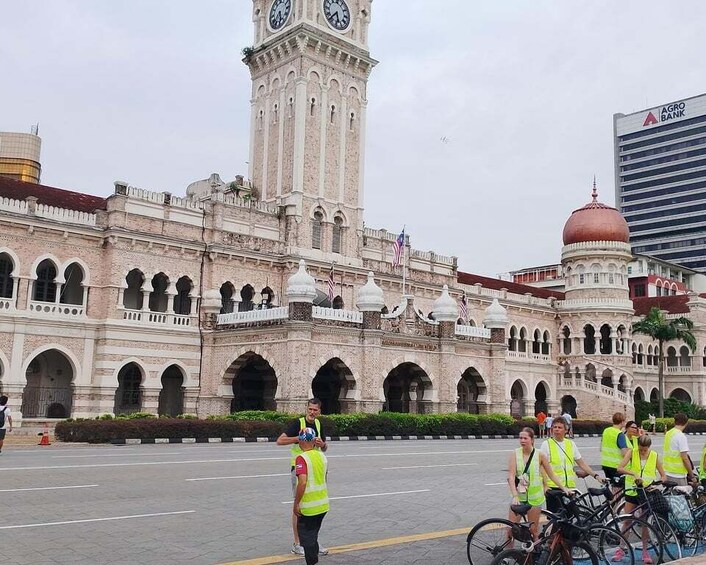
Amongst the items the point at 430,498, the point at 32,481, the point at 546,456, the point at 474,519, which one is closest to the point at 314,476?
the point at 546,456

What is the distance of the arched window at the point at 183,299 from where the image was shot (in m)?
37.3

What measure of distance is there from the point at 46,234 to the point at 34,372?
6237mm

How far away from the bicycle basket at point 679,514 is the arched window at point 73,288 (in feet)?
98.9

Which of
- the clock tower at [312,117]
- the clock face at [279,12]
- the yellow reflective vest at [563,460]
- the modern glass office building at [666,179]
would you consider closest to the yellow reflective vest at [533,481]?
the yellow reflective vest at [563,460]

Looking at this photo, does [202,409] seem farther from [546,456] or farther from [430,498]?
[546,456]

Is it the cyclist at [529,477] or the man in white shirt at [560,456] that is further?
the man in white shirt at [560,456]

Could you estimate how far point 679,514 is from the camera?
934cm

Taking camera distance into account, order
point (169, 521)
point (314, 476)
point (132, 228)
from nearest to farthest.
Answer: point (314, 476), point (169, 521), point (132, 228)

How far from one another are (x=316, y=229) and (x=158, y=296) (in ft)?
31.4

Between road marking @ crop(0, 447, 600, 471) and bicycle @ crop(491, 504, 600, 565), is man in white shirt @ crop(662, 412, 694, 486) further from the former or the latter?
road marking @ crop(0, 447, 600, 471)

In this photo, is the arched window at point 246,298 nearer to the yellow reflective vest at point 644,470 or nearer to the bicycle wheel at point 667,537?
Result: the yellow reflective vest at point 644,470

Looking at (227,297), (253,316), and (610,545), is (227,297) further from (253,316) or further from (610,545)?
(610,545)

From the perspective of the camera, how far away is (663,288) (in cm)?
7919

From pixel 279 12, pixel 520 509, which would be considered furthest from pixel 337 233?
pixel 520 509
